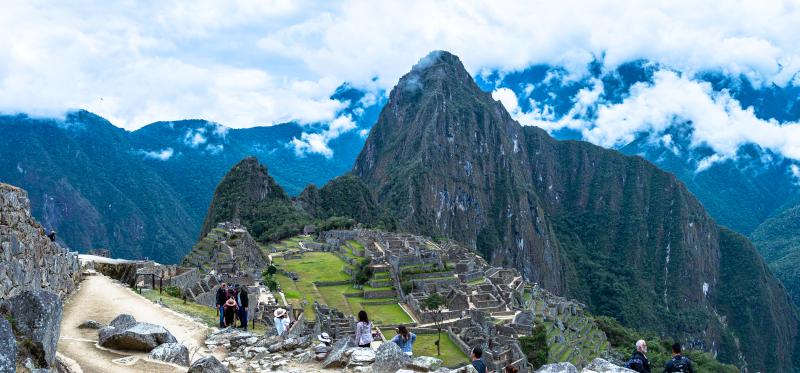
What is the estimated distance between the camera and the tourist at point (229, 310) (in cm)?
1552

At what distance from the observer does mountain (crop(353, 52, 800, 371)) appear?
146125 mm

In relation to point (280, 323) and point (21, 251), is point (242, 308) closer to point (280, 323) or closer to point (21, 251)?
point (280, 323)

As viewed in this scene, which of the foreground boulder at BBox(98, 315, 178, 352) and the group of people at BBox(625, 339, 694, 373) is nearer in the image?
the group of people at BBox(625, 339, 694, 373)

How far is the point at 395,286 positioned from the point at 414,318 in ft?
25.2

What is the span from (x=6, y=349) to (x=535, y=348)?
3494 centimetres

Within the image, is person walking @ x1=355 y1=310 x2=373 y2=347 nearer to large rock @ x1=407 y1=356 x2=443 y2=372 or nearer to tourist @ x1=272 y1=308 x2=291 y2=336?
large rock @ x1=407 y1=356 x2=443 y2=372

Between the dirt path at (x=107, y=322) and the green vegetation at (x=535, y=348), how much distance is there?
84.0ft

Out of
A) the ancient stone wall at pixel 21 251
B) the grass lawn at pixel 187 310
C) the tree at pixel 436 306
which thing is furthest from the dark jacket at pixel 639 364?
the tree at pixel 436 306

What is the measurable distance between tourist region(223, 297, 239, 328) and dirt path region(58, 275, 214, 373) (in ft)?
2.03

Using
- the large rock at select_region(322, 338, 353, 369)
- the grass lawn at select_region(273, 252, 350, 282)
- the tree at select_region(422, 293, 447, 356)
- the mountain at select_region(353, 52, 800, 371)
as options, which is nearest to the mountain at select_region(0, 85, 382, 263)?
the grass lawn at select_region(273, 252, 350, 282)

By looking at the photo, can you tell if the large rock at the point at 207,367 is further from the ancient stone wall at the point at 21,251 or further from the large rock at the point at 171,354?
the ancient stone wall at the point at 21,251

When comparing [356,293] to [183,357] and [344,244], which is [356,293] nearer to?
[344,244]

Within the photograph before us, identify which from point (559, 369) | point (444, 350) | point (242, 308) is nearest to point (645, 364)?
point (559, 369)

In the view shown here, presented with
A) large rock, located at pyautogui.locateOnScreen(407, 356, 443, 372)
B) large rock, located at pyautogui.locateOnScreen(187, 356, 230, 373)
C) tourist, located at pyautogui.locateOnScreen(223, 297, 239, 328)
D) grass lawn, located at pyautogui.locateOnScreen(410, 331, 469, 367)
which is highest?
tourist, located at pyautogui.locateOnScreen(223, 297, 239, 328)
